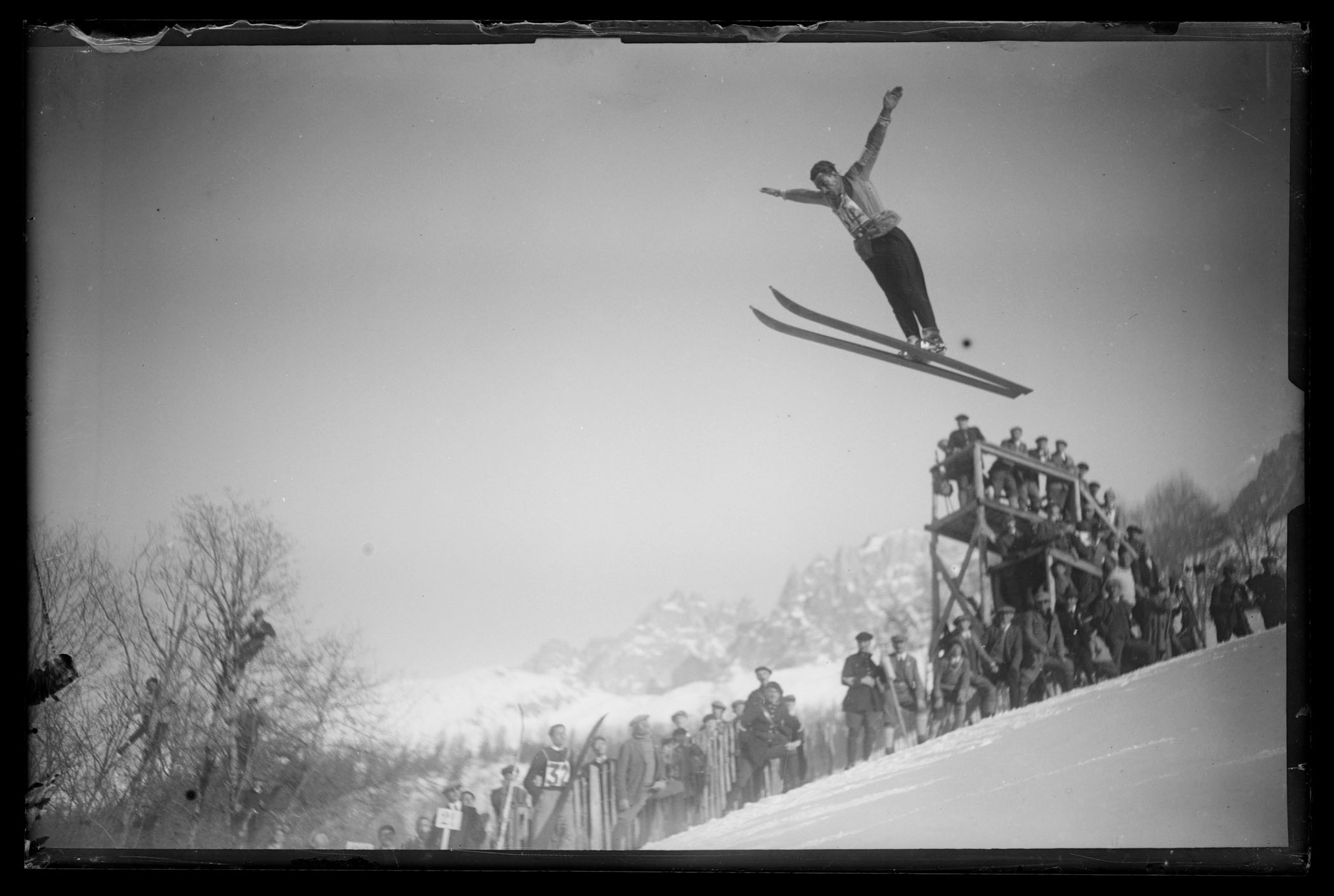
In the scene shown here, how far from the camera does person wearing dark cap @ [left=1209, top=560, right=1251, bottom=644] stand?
3348mm

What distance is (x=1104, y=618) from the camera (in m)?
3.37

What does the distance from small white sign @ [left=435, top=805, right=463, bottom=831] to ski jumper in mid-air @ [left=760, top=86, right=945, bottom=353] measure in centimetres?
183

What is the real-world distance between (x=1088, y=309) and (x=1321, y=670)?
46.1 inches

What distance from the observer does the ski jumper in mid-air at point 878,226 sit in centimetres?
341

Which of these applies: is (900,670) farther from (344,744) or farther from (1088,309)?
(344,744)

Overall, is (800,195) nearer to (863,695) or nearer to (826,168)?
(826,168)

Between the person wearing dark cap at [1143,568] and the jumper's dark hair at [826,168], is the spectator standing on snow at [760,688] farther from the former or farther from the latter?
the jumper's dark hair at [826,168]

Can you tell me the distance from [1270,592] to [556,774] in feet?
6.68

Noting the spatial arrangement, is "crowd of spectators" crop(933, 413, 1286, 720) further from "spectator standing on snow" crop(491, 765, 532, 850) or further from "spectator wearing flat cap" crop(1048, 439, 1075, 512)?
"spectator standing on snow" crop(491, 765, 532, 850)

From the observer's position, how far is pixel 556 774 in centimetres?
334

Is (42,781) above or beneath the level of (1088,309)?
beneath

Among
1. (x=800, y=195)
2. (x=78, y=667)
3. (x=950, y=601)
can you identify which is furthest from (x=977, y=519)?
(x=78, y=667)

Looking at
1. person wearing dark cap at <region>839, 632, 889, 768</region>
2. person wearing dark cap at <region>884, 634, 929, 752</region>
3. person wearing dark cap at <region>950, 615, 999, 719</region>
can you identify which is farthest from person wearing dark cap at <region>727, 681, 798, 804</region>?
person wearing dark cap at <region>950, 615, 999, 719</region>

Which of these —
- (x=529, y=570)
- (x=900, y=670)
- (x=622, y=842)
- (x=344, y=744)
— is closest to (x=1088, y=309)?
(x=900, y=670)
